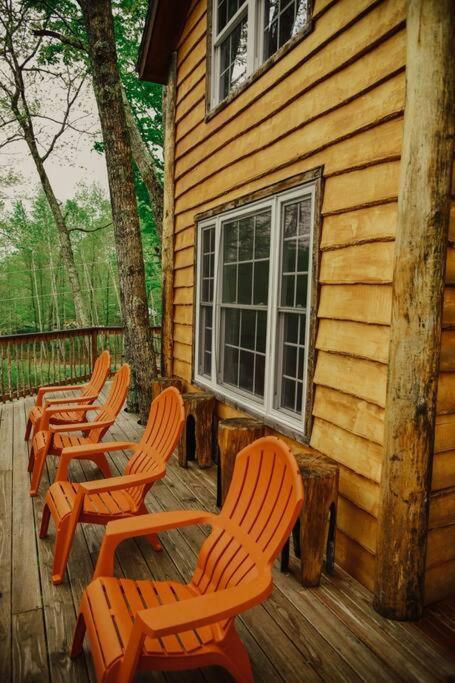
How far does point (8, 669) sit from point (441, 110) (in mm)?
2926

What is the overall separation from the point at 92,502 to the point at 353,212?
224 centimetres

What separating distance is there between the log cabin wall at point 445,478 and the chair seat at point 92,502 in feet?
5.37

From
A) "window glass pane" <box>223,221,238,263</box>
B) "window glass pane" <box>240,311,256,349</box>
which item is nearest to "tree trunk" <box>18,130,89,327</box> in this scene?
"window glass pane" <box>223,221,238,263</box>

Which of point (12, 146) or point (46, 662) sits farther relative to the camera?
point (12, 146)

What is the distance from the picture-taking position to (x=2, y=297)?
83.6 feet

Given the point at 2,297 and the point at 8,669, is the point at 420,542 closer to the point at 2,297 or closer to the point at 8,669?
the point at 8,669

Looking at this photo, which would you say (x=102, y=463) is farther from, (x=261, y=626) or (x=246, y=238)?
(x=246, y=238)

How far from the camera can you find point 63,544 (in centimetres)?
230

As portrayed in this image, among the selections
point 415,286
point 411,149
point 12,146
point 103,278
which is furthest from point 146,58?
point 103,278

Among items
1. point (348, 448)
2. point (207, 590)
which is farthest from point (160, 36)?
point (207, 590)

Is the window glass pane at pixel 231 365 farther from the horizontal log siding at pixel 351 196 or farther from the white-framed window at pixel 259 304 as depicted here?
the horizontal log siding at pixel 351 196

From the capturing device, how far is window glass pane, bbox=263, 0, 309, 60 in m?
3.07

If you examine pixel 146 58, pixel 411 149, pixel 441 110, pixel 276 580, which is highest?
pixel 146 58

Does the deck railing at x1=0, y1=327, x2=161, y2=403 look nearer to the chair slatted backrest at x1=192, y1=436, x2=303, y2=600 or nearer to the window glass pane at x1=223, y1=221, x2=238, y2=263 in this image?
the window glass pane at x1=223, y1=221, x2=238, y2=263
